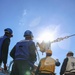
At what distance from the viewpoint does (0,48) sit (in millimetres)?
8859

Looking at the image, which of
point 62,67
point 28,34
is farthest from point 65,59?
point 28,34

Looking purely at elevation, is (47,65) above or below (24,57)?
below

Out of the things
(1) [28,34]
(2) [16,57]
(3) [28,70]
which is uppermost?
(1) [28,34]

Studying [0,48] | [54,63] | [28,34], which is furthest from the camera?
[54,63]

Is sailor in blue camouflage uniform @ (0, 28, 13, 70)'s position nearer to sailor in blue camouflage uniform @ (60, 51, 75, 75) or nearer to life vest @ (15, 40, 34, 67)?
life vest @ (15, 40, 34, 67)

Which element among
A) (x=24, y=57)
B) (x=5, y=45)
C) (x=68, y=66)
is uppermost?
(x=5, y=45)

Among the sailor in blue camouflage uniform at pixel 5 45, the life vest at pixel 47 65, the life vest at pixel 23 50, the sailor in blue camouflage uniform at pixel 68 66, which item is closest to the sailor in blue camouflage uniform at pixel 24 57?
the life vest at pixel 23 50

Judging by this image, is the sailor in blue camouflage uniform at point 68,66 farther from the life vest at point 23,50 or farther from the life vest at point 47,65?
the life vest at point 23,50

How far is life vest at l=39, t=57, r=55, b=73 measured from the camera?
9891mm

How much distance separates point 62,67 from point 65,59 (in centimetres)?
41

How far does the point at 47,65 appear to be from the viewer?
10062 millimetres

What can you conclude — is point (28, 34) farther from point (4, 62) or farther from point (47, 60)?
point (47, 60)

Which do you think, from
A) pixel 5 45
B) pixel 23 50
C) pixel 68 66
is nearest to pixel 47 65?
pixel 68 66

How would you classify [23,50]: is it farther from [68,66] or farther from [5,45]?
[68,66]
